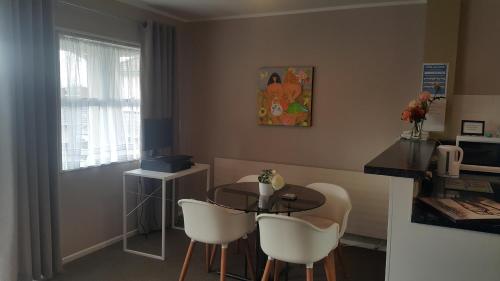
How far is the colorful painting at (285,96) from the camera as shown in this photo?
156 inches

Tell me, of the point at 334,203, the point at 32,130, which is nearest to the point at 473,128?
the point at 334,203

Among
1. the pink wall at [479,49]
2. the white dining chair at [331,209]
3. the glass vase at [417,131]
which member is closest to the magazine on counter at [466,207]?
the white dining chair at [331,209]

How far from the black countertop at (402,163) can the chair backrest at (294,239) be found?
1.97 ft

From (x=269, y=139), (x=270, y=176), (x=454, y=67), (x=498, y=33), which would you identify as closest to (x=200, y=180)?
(x=269, y=139)

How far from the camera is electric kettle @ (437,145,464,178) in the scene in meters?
2.47

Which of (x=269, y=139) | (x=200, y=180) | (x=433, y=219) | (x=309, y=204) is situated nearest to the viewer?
(x=433, y=219)

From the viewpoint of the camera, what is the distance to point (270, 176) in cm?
281

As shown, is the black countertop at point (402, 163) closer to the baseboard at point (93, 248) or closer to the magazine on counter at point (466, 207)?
the magazine on counter at point (466, 207)

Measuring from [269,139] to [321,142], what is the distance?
605 mm

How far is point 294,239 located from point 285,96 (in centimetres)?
207

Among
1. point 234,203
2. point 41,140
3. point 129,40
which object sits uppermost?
point 129,40

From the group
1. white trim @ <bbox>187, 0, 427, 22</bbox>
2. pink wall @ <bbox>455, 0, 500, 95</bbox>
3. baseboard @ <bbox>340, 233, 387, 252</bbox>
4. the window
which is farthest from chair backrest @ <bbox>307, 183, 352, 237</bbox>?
the window

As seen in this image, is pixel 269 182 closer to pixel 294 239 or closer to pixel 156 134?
pixel 294 239

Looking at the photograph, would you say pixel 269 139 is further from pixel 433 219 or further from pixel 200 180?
pixel 433 219
